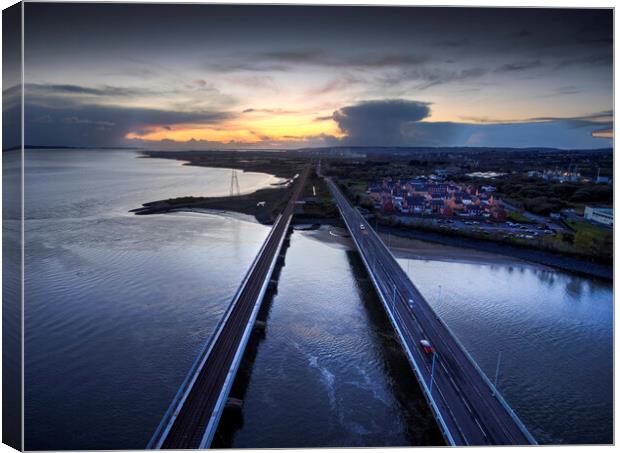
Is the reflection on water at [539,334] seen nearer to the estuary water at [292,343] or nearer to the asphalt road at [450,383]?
the estuary water at [292,343]

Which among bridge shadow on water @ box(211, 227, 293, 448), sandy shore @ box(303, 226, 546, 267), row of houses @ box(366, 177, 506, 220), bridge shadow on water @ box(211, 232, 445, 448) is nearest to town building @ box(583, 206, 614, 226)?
sandy shore @ box(303, 226, 546, 267)

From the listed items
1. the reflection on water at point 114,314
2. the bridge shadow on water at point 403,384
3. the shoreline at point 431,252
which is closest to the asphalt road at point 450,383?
the bridge shadow on water at point 403,384

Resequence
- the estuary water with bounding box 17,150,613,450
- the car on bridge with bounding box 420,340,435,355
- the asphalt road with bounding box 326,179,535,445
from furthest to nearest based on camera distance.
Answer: the car on bridge with bounding box 420,340,435,355 → the estuary water with bounding box 17,150,613,450 → the asphalt road with bounding box 326,179,535,445

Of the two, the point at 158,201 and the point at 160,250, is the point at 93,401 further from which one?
the point at 158,201

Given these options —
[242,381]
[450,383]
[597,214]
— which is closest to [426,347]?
[450,383]

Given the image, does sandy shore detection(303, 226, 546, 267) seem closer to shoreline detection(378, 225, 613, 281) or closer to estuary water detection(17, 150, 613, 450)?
shoreline detection(378, 225, 613, 281)

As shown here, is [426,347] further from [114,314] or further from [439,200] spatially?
[439,200]
